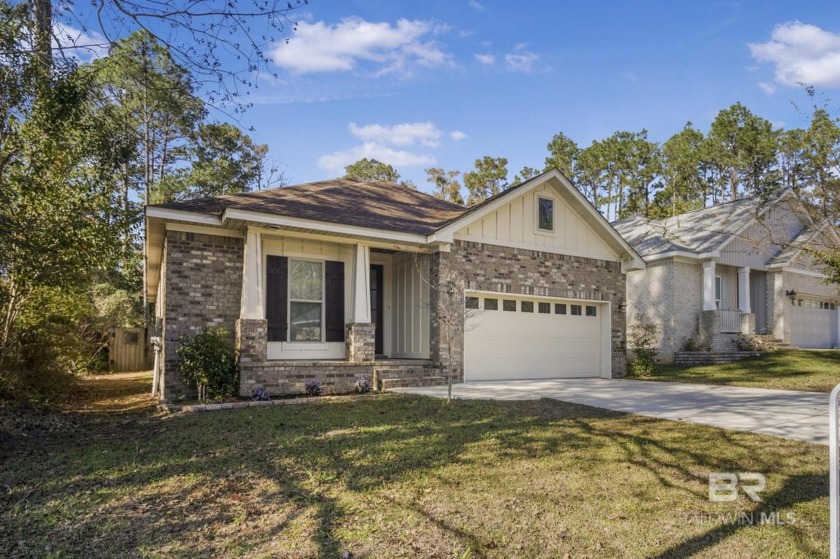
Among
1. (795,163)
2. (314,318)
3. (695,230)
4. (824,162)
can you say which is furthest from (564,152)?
(314,318)

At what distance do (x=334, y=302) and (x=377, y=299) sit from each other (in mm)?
2344

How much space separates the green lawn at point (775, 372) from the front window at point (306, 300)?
29.5 feet

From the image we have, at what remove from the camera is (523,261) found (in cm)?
1350

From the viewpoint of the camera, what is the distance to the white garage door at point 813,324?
73.0 feet

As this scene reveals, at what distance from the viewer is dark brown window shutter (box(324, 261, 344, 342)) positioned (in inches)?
458

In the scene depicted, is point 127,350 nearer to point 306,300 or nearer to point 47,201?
point 306,300

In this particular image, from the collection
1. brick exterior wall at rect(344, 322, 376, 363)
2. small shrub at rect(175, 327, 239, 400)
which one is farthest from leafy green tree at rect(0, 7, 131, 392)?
brick exterior wall at rect(344, 322, 376, 363)

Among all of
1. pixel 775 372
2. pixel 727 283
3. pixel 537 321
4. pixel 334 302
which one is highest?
pixel 727 283

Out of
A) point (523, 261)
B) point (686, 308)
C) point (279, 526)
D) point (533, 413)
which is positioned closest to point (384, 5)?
point (523, 261)

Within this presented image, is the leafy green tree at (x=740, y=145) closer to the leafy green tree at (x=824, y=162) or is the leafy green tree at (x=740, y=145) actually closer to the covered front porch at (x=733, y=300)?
the covered front porch at (x=733, y=300)

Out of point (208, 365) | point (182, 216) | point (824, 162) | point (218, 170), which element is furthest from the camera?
point (218, 170)

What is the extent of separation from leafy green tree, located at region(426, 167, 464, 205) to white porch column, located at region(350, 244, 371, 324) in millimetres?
25720

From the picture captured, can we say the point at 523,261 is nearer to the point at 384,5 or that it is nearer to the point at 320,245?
the point at 320,245

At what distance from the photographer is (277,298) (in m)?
11.1
